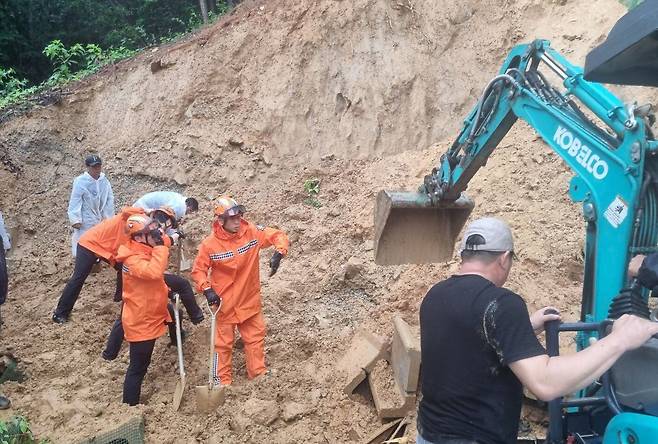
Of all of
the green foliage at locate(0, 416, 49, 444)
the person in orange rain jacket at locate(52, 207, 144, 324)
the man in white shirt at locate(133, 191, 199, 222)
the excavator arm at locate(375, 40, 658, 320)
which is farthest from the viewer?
the man in white shirt at locate(133, 191, 199, 222)

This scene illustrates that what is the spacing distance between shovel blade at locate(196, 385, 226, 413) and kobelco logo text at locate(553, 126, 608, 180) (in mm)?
3403

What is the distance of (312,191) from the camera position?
30.8ft

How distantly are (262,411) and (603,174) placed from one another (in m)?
3.21

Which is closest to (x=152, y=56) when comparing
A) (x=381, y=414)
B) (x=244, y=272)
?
(x=244, y=272)

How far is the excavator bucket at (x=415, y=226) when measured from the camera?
16.8 feet

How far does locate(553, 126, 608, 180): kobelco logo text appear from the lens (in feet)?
11.3

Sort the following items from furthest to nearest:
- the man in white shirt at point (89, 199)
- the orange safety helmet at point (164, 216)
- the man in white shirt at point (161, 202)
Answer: the man in white shirt at point (89, 199) < the man in white shirt at point (161, 202) < the orange safety helmet at point (164, 216)

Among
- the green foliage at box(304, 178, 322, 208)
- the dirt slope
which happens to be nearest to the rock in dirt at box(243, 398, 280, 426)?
the dirt slope

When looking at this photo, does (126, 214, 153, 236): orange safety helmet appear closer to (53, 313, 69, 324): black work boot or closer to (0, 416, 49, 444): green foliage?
(0, 416, 49, 444): green foliage

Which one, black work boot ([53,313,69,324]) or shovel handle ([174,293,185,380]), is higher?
black work boot ([53,313,69,324])

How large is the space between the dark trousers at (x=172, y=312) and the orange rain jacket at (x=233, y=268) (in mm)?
737

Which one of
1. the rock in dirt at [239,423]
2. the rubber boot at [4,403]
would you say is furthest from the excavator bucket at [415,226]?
the rubber boot at [4,403]

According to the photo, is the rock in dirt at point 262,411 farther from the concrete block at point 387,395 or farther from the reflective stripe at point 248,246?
the reflective stripe at point 248,246

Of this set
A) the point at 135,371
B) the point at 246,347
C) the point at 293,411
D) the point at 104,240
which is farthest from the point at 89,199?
the point at 293,411
